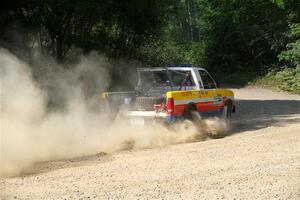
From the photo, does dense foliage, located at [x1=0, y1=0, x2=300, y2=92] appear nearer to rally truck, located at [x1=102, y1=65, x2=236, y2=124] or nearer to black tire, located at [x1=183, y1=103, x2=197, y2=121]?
rally truck, located at [x1=102, y1=65, x2=236, y2=124]

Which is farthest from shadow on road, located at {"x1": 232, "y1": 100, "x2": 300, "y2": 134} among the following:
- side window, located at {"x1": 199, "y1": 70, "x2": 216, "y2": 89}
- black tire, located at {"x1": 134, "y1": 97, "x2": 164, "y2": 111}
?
black tire, located at {"x1": 134, "y1": 97, "x2": 164, "y2": 111}

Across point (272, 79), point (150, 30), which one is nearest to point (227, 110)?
point (150, 30)

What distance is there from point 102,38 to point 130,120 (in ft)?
27.9

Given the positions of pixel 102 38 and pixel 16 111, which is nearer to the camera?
pixel 16 111

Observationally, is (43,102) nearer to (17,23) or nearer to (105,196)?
(105,196)

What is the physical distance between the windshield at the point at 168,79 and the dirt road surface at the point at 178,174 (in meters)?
2.52

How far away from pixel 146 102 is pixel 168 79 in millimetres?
1230

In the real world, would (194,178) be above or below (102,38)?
below

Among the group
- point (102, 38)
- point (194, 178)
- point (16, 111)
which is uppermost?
point (102, 38)

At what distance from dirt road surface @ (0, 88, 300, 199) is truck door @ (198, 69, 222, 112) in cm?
202

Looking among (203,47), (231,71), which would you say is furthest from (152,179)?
(203,47)

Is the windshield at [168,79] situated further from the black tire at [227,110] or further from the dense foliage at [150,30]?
the dense foliage at [150,30]

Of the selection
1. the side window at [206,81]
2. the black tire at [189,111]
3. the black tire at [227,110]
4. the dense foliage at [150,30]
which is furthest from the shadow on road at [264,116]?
the dense foliage at [150,30]

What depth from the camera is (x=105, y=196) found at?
6.36 metres
